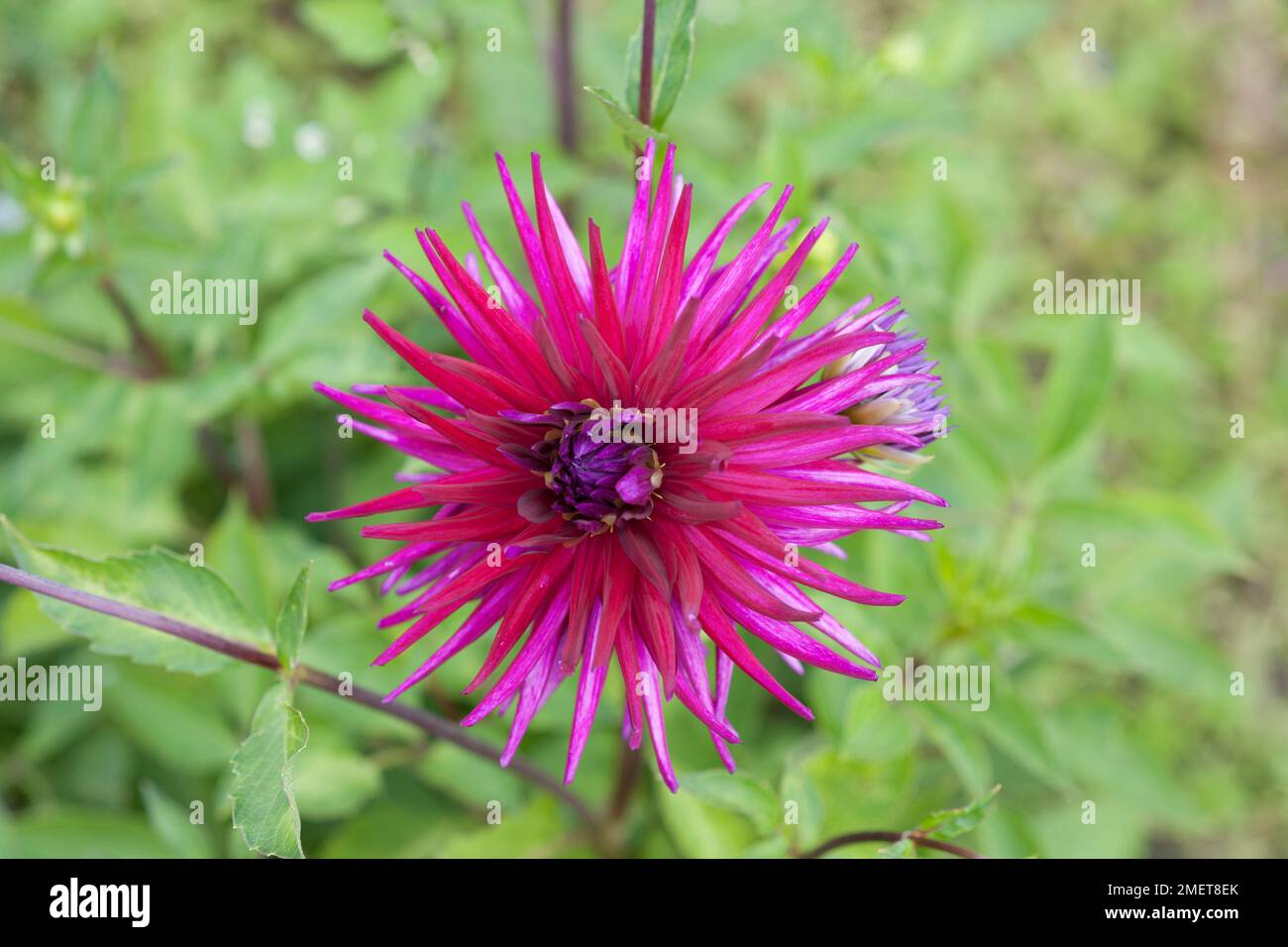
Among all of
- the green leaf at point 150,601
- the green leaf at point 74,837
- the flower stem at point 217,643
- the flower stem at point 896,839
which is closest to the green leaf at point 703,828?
the flower stem at point 896,839

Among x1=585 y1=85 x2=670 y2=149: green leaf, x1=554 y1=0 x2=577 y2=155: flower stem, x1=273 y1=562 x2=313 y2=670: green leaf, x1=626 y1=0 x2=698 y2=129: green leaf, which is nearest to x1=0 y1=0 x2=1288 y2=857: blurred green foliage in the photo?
x1=554 y1=0 x2=577 y2=155: flower stem

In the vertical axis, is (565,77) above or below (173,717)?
above

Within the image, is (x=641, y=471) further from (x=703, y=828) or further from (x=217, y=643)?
(x=703, y=828)

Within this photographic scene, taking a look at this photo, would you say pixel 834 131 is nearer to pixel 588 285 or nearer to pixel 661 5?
pixel 661 5

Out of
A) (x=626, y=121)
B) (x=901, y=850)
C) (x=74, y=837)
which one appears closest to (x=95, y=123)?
(x=626, y=121)

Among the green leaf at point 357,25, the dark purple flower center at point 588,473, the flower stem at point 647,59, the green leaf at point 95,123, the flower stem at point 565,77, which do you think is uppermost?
the green leaf at point 357,25

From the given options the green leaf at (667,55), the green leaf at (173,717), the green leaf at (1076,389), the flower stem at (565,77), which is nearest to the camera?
the green leaf at (667,55)

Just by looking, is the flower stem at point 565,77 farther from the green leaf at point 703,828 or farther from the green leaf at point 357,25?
the green leaf at point 703,828
